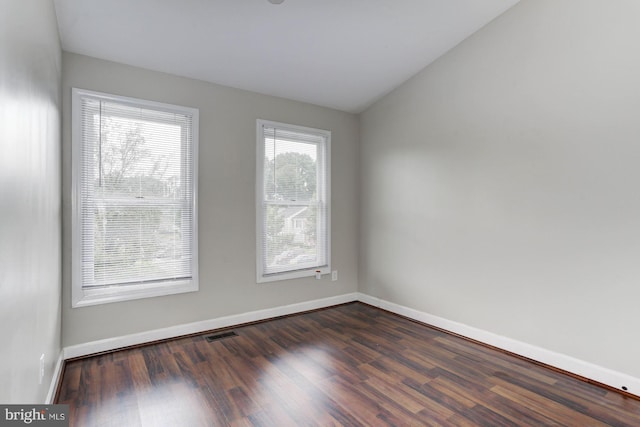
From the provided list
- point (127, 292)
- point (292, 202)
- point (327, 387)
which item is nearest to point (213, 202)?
point (292, 202)

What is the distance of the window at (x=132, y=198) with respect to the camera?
277 cm

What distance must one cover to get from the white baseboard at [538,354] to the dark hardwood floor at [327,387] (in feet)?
0.32

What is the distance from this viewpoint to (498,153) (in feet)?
9.75

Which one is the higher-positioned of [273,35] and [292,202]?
[273,35]

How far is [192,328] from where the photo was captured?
3.26 m

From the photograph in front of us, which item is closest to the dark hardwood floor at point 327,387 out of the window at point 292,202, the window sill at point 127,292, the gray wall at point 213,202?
the gray wall at point 213,202

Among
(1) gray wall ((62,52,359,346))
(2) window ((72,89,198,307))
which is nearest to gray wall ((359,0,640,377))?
(1) gray wall ((62,52,359,346))

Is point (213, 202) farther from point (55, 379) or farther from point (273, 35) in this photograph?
point (55, 379)

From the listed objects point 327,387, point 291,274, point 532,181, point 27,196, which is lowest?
point 327,387

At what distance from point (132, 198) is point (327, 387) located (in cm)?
227

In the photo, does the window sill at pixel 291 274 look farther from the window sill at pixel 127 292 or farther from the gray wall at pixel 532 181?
the gray wall at pixel 532 181

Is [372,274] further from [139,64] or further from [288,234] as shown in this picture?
[139,64]

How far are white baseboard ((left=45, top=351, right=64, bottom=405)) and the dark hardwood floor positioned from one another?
0.05 m

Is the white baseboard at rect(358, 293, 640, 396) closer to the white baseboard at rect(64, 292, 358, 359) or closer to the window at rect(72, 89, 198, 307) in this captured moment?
the white baseboard at rect(64, 292, 358, 359)
